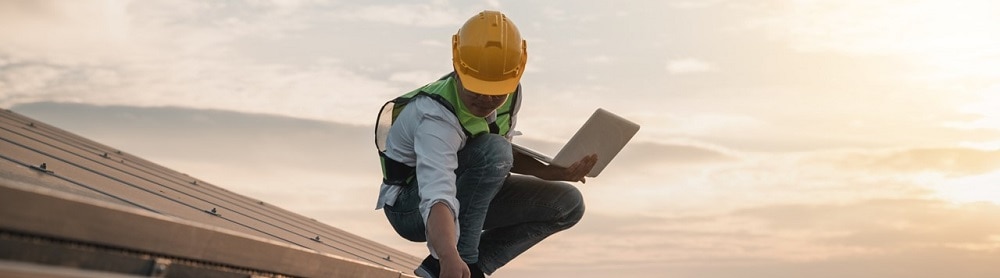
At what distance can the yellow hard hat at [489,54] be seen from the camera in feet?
15.0

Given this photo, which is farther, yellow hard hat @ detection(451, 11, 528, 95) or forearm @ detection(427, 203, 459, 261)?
yellow hard hat @ detection(451, 11, 528, 95)

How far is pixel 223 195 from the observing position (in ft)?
28.0

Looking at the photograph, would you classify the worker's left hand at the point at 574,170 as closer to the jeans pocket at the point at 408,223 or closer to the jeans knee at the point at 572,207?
the jeans knee at the point at 572,207

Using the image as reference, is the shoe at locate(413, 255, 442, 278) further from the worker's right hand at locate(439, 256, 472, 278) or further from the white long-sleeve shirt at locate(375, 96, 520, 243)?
the worker's right hand at locate(439, 256, 472, 278)

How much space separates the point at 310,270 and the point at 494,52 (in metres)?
1.20

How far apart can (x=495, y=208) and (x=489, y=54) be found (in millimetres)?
922

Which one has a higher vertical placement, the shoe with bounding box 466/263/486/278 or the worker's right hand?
the shoe with bounding box 466/263/486/278

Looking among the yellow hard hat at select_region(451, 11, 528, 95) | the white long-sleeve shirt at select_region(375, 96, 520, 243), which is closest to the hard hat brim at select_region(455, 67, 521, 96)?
the yellow hard hat at select_region(451, 11, 528, 95)

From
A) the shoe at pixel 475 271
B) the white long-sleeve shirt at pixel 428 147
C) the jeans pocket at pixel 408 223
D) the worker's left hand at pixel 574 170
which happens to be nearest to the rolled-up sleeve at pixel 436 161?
the white long-sleeve shirt at pixel 428 147

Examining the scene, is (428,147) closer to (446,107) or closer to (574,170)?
(446,107)

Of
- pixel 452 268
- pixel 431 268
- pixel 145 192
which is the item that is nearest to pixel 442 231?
pixel 452 268

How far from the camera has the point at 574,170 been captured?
5.05 metres

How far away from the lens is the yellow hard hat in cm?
458

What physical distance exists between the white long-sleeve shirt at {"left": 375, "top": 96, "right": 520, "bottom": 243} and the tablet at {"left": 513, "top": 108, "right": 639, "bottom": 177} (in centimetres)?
42
